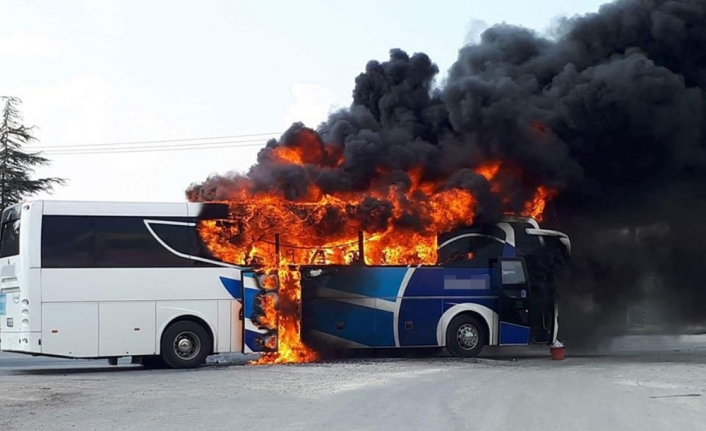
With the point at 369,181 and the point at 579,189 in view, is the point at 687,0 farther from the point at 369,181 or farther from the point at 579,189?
the point at 369,181

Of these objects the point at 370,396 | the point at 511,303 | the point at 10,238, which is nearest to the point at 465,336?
the point at 511,303

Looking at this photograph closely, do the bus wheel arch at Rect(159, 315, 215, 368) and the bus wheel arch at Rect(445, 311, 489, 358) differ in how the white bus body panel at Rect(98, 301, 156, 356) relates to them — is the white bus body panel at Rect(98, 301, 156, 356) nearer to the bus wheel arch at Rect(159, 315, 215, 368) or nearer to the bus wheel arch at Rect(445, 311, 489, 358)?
the bus wheel arch at Rect(159, 315, 215, 368)

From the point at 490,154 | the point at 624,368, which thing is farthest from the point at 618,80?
the point at 624,368

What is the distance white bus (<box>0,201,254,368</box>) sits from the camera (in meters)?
16.7

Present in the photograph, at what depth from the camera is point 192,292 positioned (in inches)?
696

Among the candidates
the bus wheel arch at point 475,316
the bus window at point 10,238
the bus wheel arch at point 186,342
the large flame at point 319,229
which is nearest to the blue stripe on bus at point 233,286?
the large flame at point 319,229

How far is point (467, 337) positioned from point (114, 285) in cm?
750

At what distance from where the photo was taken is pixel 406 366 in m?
17.4

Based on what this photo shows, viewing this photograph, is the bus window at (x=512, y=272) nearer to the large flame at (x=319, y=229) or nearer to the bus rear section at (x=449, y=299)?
the bus rear section at (x=449, y=299)

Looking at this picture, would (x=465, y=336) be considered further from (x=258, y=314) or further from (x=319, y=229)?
(x=258, y=314)

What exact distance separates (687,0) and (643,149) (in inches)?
161

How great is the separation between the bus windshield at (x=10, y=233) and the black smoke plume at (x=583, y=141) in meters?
4.33

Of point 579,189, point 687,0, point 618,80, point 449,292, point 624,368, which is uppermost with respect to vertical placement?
point 687,0

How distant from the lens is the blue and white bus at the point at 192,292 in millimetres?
16766
